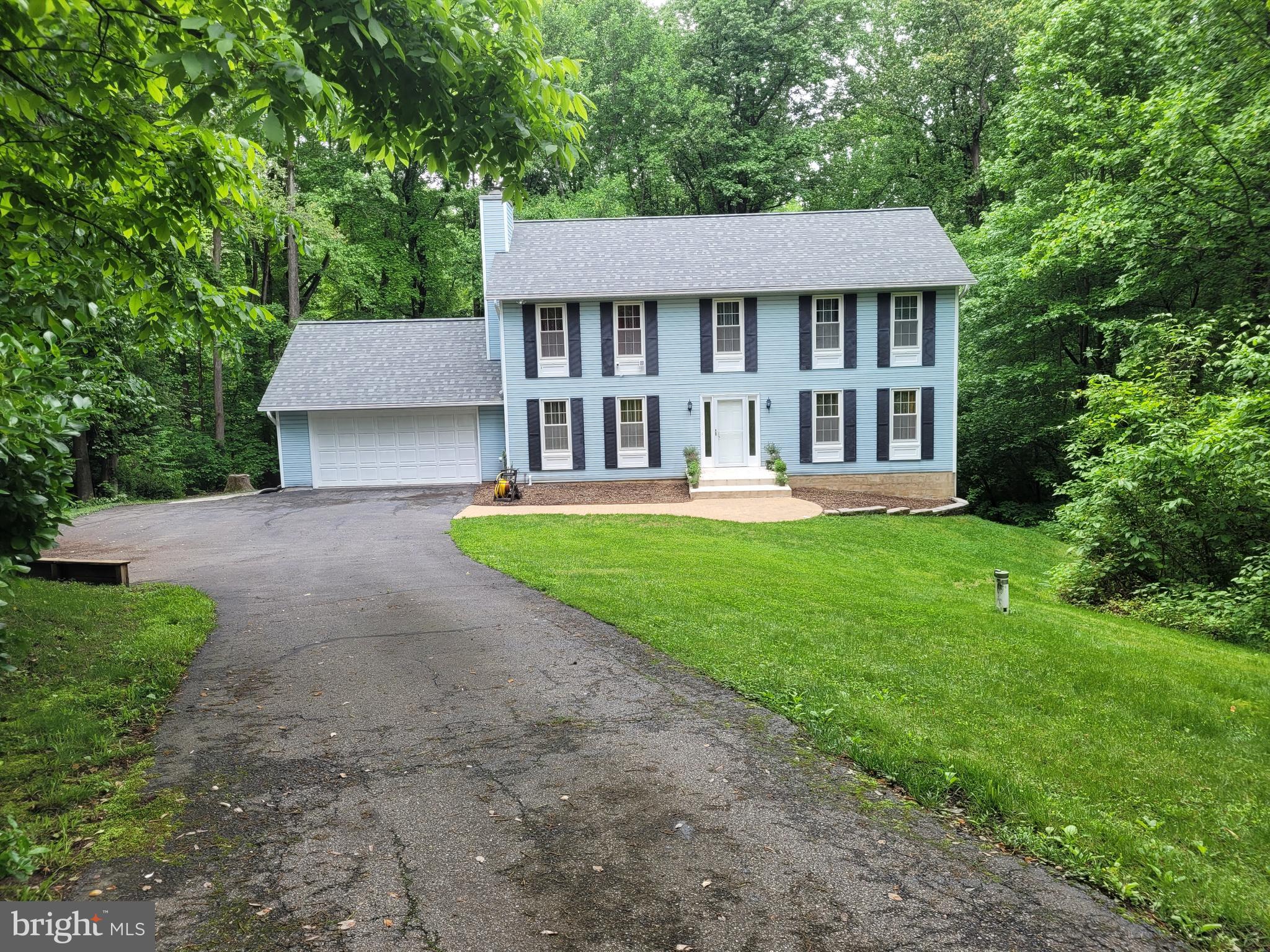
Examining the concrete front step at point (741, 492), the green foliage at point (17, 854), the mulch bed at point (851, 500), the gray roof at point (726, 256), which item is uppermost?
the gray roof at point (726, 256)

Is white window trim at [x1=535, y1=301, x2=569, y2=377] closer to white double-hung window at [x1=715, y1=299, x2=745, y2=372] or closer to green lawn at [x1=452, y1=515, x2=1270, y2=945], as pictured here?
white double-hung window at [x1=715, y1=299, x2=745, y2=372]

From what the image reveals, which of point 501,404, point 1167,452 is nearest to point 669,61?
point 501,404

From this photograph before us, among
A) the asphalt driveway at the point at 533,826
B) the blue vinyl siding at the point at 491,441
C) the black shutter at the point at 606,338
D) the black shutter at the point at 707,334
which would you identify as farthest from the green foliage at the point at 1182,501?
the blue vinyl siding at the point at 491,441

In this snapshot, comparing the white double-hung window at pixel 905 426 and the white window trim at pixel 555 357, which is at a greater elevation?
the white window trim at pixel 555 357

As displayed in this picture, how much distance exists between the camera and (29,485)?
4.43 metres

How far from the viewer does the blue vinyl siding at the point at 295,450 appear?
74.6 feet

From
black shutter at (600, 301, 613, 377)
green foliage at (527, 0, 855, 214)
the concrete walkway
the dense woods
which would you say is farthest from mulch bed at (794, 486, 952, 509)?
green foliage at (527, 0, 855, 214)

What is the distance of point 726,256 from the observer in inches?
880

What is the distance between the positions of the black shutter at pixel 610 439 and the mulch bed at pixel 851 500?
507cm

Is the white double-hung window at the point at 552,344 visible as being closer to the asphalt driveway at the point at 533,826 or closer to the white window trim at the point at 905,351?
the white window trim at the point at 905,351

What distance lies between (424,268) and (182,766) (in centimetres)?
3195

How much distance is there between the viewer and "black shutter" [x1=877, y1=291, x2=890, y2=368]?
21.0 meters

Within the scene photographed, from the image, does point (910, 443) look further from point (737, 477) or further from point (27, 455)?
point (27, 455)

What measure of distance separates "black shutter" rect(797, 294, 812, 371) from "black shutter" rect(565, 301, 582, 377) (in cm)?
605
